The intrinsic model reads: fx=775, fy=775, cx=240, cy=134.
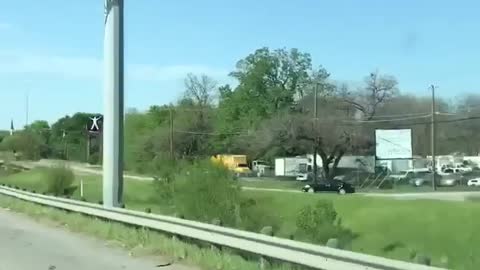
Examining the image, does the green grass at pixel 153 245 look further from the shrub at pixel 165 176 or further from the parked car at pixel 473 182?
the parked car at pixel 473 182

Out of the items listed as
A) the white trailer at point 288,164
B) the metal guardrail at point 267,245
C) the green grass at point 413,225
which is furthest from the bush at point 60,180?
the white trailer at point 288,164

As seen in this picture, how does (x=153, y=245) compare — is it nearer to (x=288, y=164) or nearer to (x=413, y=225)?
(x=413, y=225)

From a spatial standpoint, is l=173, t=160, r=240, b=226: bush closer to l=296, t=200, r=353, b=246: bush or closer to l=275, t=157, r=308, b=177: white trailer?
l=296, t=200, r=353, b=246: bush

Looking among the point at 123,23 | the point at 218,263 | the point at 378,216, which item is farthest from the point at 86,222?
the point at 378,216

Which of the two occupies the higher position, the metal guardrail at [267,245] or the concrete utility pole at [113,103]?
the concrete utility pole at [113,103]

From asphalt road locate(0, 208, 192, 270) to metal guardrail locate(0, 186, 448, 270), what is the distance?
0.84 meters

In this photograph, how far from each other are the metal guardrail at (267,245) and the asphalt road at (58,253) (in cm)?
84

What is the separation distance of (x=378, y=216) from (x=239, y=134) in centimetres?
8026

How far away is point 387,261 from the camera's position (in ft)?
27.2

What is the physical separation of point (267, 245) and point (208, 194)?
1547cm

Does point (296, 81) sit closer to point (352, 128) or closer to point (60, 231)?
point (352, 128)

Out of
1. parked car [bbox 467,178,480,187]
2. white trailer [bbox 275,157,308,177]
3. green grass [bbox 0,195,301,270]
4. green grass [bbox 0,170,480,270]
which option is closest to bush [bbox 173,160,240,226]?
green grass [bbox 0,170,480,270]

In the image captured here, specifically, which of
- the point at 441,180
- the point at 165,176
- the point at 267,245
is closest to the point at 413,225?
the point at 165,176

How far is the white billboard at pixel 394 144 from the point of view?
87.1 meters
